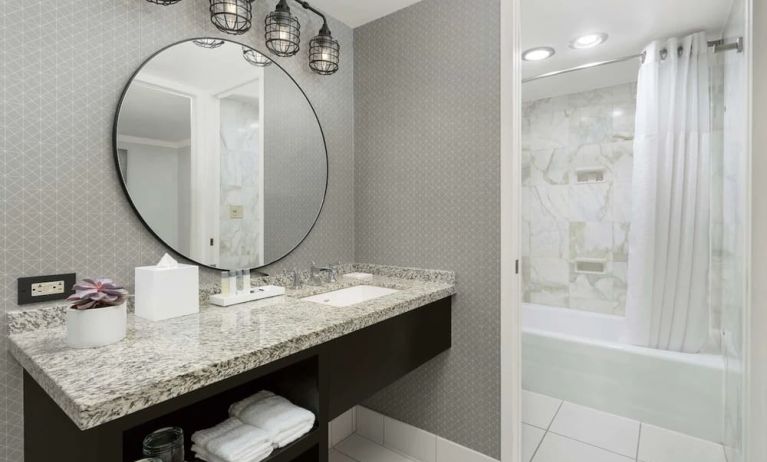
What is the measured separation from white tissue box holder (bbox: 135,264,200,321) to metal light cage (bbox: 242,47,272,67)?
1009mm

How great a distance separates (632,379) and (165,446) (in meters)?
2.38

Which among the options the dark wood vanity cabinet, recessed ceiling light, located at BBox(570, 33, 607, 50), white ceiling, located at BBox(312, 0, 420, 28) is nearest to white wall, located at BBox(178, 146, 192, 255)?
the dark wood vanity cabinet

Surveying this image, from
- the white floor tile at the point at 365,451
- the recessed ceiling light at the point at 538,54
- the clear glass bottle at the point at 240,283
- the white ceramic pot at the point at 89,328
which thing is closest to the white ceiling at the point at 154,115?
the clear glass bottle at the point at 240,283

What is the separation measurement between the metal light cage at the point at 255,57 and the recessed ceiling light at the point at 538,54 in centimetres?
180

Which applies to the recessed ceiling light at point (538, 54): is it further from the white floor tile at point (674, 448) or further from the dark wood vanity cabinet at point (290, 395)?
the white floor tile at point (674, 448)

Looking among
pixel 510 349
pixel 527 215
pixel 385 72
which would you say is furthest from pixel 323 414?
pixel 527 215

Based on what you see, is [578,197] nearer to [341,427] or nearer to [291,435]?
[341,427]

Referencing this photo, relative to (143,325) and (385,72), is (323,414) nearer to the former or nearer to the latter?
(143,325)

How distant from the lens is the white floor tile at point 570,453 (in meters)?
1.86

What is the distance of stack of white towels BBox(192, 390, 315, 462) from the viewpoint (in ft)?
3.09

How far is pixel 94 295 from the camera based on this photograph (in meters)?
0.93

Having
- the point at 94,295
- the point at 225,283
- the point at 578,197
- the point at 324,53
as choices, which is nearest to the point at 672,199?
the point at 578,197

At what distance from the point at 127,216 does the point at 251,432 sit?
2.86ft

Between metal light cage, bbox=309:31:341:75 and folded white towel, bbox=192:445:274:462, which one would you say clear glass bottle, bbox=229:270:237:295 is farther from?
metal light cage, bbox=309:31:341:75
